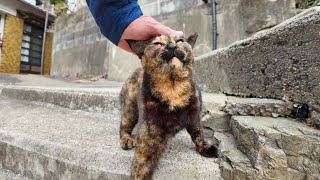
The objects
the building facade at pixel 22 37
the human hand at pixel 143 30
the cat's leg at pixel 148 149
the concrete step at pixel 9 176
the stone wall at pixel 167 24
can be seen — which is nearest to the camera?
the cat's leg at pixel 148 149

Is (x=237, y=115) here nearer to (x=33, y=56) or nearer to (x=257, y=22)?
(x=257, y=22)

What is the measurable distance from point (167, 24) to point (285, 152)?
5.26 meters

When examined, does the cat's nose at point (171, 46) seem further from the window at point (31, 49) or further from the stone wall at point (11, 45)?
the window at point (31, 49)

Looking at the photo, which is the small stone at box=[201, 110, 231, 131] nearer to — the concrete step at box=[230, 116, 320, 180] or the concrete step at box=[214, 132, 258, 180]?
the concrete step at box=[214, 132, 258, 180]

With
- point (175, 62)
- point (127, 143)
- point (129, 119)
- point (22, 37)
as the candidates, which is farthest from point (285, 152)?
point (22, 37)

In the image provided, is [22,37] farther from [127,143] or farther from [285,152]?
[285,152]

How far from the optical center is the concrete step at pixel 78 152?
1.51 m

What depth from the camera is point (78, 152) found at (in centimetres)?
175

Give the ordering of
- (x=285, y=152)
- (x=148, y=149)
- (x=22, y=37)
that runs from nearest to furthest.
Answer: (x=285, y=152), (x=148, y=149), (x=22, y=37)

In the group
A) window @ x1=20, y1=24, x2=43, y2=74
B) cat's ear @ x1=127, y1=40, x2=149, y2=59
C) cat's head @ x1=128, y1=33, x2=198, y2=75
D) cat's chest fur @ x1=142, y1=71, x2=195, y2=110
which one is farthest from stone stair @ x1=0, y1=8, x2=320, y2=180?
window @ x1=20, y1=24, x2=43, y2=74

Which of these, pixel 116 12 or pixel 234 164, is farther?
pixel 116 12

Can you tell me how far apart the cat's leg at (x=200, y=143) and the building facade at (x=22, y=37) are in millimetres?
12547

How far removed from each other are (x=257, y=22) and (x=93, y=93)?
3.30 meters

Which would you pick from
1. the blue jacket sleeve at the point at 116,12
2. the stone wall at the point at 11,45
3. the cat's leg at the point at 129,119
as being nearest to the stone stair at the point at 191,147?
the cat's leg at the point at 129,119
